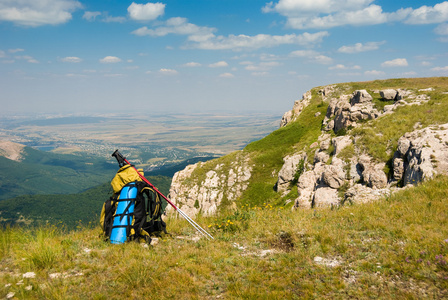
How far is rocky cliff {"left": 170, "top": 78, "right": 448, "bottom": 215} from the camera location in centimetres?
1593

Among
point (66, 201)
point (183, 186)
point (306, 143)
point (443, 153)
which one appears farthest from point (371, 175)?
point (66, 201)

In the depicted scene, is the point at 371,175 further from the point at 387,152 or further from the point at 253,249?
the point at 253,249

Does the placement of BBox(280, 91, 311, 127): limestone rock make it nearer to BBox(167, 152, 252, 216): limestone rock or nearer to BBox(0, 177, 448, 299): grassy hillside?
BBox(167, 152, 252, 216): limestone rock

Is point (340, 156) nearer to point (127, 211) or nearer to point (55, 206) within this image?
point (127, 211)

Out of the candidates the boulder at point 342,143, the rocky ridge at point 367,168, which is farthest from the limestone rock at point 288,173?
the boulder at point 342,143

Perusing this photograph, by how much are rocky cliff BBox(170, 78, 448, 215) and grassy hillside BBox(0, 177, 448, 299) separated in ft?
10.6

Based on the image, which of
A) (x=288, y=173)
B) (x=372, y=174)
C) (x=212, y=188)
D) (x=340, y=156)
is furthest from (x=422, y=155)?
(x=212, y=188)

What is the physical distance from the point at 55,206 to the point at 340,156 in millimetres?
182776

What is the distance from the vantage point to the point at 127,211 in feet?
26.5

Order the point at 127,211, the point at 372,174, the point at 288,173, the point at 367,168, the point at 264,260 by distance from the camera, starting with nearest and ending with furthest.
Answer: the point at 264,260, the point at 127,211, the point at 372,174, the point at 367,168, the point at 288,173

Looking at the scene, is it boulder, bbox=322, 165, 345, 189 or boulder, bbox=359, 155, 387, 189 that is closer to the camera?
boulder, bbox=359, 155, 387, 189

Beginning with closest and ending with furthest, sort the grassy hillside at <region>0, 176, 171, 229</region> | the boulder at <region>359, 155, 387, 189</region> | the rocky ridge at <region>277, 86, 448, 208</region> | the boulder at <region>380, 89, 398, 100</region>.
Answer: the rocky ridge at <region>277, 86, 448, 208</region>, the boulder at <region>359, 155, 387, 189</region>, the boulder at <region>380, 89, 398, 100</region>, the grassy hillside at <region>0, 176, 171, 229</region>

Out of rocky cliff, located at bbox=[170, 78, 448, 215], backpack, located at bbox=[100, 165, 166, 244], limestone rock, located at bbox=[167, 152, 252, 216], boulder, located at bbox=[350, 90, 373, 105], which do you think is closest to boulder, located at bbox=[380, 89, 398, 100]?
rocky cliff, located at bbox=[170, 78, 448, 215]

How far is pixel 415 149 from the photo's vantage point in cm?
1540
